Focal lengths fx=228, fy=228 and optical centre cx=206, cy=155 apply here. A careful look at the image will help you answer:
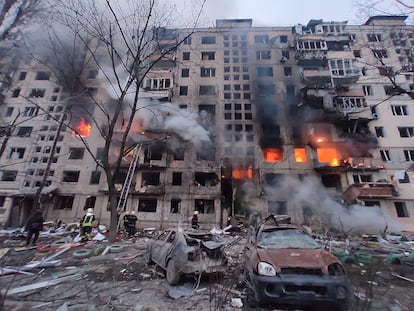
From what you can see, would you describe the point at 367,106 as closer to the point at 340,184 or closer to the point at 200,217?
the point at 340,184

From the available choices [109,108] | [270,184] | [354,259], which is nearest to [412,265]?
[354,259]

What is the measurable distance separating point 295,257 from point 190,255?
2606 mm

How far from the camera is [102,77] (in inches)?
1257

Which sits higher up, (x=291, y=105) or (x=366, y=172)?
(x=291, y=105)

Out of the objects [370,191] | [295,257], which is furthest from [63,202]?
[370,191]

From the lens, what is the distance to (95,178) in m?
25.7

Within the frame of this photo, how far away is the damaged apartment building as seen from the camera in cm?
2416

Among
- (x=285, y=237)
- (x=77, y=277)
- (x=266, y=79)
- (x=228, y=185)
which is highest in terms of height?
(x=266, y=79)

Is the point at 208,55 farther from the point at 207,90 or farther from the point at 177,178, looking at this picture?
the point at 177,178

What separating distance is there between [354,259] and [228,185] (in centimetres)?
1853

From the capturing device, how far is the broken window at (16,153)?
26703 millimetres

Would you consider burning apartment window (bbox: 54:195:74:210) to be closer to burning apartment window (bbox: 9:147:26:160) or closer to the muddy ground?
burning apartment window (bbox: 9:147:26:160)

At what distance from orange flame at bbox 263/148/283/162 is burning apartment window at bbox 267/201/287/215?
5.04 metres

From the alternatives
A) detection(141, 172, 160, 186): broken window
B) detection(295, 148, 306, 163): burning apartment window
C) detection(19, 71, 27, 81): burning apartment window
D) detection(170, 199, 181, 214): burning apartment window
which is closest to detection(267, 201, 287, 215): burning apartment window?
detection(295, 148, 306, 163): burning apartment window
